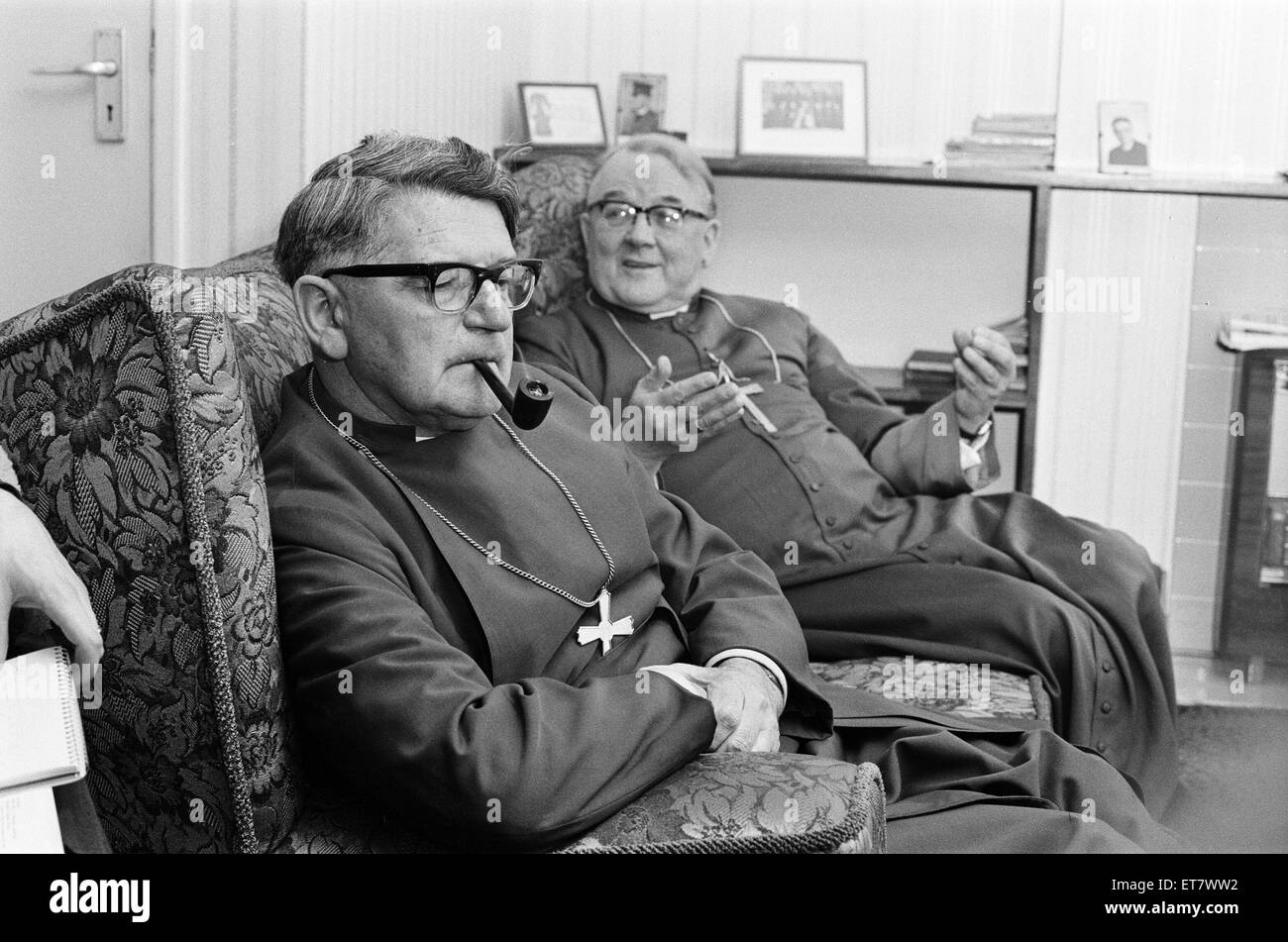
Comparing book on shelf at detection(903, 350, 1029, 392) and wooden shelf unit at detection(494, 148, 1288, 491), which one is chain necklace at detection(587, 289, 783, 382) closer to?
wooden shelf unit at detection(494, 148, 1288, 491)

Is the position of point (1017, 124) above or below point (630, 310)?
above

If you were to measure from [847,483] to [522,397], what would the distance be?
4.10 feet

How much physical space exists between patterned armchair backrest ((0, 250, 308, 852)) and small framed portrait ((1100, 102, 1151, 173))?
288 centimetres

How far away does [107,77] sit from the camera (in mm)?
2221

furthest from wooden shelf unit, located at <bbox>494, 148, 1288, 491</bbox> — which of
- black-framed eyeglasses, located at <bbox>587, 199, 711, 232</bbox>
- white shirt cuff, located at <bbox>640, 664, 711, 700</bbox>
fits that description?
white shirt cuff, located at <bbox>640, 664, 711, 700</bbox>

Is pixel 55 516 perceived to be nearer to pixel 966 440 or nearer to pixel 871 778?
pixel 871 778

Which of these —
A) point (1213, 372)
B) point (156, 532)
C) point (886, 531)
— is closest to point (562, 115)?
point (886, 531)

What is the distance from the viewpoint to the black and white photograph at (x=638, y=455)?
1.15m

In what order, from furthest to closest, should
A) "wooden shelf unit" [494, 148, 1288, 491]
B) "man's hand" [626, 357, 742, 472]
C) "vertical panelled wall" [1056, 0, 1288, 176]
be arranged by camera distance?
"vertical panelled wall" [1056, 0, 1288, 176] → "wooden shelf unit" [494, 148, 1288, 491] → "man's hand" [626, 357, 742, 472]

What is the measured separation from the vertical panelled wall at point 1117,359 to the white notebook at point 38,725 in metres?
3.00

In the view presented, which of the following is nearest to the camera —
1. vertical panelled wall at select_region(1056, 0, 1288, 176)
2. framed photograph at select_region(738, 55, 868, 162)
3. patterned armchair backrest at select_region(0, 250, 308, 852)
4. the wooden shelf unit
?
patterned armchair backrest at select_region(0, 250, 308, 852)

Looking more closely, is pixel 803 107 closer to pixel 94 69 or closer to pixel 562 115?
pixel 562 115

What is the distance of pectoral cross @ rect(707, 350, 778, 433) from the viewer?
2.51m

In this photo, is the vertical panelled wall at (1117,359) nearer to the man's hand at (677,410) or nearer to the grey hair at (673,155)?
the grey hair at (673,155)
